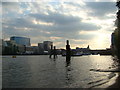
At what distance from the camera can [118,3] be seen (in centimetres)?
4525

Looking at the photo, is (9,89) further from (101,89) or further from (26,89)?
(101,89)

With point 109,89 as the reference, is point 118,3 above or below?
above

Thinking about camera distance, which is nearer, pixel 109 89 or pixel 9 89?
pixel 109 89

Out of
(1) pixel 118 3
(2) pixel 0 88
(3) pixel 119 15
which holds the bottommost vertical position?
(2) pixel 0 88

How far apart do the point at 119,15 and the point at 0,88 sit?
31284mm

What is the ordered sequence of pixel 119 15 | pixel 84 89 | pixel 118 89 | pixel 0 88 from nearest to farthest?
pixel 118 89
pixel 84 89
pixel 0 88
pixel 119 15

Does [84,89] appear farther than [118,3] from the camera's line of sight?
No

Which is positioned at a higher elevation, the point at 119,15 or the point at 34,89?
the point at 119,15

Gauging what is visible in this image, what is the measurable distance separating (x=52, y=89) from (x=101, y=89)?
6.18m

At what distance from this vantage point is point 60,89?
2489 cm

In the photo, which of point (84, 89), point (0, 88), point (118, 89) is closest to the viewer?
point (118, 89)

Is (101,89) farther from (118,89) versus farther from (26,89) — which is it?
(26,89)

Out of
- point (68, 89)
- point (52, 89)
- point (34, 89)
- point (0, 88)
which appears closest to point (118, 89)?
point (68, 89)

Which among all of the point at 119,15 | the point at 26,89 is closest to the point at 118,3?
the point at 119,15
